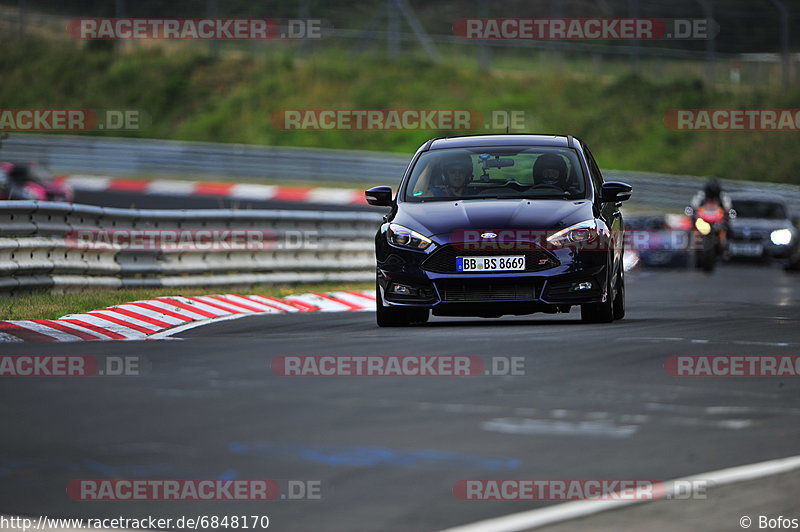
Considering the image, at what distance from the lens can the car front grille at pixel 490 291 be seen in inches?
476

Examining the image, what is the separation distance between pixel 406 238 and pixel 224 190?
26792mm

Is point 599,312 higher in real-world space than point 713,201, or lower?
lower

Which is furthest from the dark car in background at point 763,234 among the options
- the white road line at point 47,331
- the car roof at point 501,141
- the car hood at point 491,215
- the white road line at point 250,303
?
the white road line at point 47,331

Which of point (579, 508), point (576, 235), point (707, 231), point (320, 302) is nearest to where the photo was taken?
point (579, 508)

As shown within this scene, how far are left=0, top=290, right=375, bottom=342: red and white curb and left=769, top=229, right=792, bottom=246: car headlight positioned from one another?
13275mm

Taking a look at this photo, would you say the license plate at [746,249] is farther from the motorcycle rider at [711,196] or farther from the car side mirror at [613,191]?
the car side mirror at [613,191]

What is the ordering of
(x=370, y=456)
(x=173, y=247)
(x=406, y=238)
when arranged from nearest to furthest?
(x=370, y=456)
(x=406, y=238)
(x=173, y=247)

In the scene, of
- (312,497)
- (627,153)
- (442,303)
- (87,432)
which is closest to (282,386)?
(87,432)

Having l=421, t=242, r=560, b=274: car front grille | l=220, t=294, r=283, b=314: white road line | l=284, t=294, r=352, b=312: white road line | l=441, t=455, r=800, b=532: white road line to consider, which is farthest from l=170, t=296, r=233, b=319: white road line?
l=441, t=455, r=800, b=532: white road line

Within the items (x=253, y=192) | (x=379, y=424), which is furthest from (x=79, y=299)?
(x=253, y=192)

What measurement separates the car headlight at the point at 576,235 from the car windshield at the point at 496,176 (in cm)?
63

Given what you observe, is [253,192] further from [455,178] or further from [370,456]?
[370,456]

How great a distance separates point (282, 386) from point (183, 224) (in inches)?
397

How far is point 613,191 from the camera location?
1299 centimetres
